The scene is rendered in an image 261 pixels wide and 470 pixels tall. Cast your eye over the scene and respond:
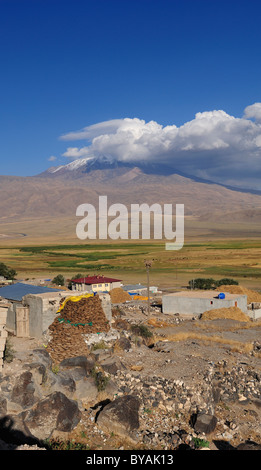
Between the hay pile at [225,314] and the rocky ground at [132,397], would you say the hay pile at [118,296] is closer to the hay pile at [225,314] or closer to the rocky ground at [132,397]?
the hay pile at [225,314]

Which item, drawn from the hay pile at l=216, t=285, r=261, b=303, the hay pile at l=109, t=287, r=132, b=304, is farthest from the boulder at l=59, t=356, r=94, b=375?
the hay pile at l=216, t=285, r=261, b=303

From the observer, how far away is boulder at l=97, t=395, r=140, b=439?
1438 cm

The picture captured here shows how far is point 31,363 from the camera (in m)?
16.4

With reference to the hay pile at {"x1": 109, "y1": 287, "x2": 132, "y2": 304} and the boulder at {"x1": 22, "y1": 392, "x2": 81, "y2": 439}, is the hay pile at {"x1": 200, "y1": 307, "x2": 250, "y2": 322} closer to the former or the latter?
the hay pile at {"x1": 109, "y1": 287, "x2": 132, "y2": 304}

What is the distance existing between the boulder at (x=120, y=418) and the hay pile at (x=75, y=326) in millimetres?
5067

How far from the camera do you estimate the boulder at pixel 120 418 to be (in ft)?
47.2

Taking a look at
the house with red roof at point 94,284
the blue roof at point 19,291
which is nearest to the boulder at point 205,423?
the blue roof at point 19,291

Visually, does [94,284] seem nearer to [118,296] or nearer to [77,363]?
[118,296]
